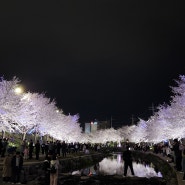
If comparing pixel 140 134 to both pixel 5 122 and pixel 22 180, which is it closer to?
pixel 5 122

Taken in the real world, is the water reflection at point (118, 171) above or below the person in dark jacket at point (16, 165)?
below

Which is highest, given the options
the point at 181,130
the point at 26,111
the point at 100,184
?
the point at 26,111

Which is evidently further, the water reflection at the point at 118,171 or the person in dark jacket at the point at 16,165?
the water reflection at the point at 118,171

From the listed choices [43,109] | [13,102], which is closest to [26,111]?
[13,102]

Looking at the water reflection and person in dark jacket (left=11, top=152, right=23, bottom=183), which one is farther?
the water reflection

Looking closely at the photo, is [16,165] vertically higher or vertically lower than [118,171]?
higher

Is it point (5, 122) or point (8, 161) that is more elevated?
point (5, 122)

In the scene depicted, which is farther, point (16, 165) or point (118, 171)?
point (118, 171)

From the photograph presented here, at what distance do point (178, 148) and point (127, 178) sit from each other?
4.37 metres

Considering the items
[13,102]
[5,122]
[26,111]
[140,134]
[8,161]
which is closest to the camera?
[8,161]

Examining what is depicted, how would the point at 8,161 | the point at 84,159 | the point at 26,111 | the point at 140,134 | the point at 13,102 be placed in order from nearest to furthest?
1. the point at 8,161
2. the point at 13,102
3. the point at 26,111
4. the point at 84,159
5. the point at 140,134

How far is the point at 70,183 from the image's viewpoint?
21.8m

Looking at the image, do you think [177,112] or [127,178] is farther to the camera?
[177,112]

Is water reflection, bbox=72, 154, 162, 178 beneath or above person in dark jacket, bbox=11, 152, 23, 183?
beneath
